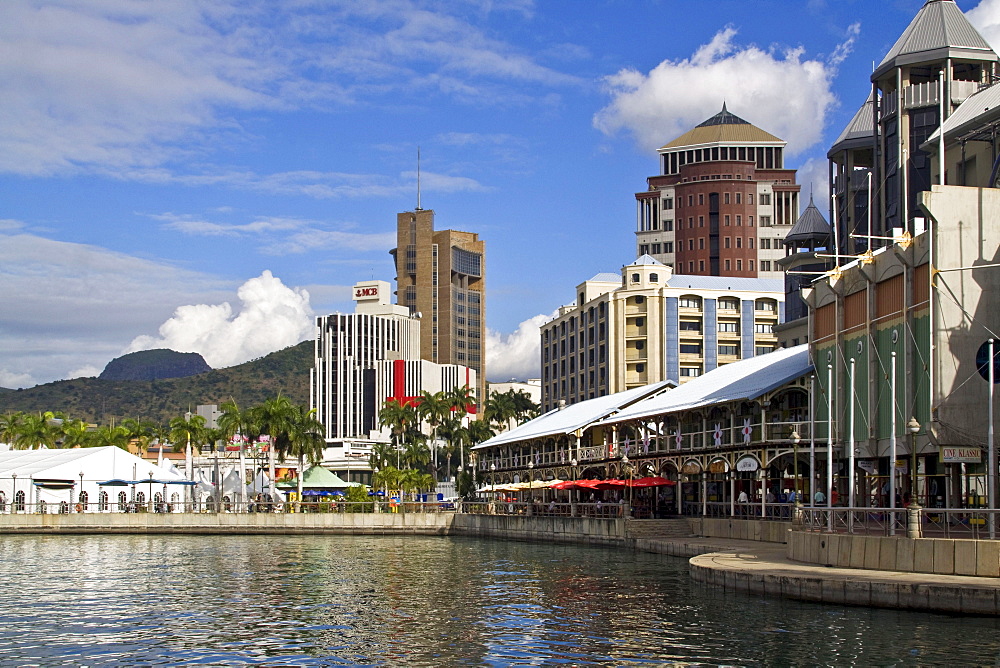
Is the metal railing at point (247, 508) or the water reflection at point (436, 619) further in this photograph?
the metal railing at point (247, 508)

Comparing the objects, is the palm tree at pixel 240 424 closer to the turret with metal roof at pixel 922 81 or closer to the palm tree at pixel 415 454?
the palm tree at pixel 415 454

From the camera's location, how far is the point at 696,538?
59.9 meters

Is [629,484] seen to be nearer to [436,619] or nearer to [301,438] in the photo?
[436,619]

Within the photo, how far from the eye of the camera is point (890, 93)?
79.5 meters

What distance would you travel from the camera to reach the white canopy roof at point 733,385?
2368 inches

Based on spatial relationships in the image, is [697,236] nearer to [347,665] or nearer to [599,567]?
[599,567]

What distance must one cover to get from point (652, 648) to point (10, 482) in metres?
83.6

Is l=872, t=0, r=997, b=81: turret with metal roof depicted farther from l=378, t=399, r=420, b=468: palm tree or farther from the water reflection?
l=378, t=399, r=420, b=468: palm tree

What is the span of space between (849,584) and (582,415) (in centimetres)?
5783

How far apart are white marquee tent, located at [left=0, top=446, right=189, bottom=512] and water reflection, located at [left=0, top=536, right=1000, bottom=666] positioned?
43.6 meters

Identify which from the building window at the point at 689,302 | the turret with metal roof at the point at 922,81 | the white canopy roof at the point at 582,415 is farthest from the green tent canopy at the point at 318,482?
the turret with metal roof at the point at 922,81

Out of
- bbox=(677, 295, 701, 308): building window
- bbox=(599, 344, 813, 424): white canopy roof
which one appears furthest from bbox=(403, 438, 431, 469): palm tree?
bbox=(599, 344, 813, 424): white canopy roof

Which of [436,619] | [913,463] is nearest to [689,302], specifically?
[913,463]

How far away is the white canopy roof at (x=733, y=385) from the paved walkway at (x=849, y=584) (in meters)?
18.6
